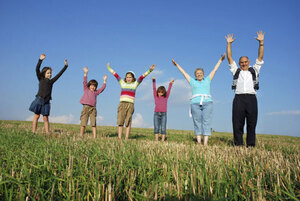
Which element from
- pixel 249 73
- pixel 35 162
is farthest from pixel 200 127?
pixel 35 162

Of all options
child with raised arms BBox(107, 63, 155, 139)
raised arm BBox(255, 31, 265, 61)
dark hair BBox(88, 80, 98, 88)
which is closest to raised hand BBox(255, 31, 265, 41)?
raised arm BBox(255, 31, 265, 61)

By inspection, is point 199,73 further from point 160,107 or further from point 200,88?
point 160,107

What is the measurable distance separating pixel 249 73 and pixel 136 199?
18.1 ft

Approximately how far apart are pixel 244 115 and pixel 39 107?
24.0ft

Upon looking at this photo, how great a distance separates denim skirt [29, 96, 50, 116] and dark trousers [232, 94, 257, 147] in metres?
6.88

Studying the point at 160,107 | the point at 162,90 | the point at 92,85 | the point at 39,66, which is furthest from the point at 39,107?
the point at 162,90

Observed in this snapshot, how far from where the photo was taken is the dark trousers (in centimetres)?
587

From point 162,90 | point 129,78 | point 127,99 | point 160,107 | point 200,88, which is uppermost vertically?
point 129,78

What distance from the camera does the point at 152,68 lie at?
808 centimetres

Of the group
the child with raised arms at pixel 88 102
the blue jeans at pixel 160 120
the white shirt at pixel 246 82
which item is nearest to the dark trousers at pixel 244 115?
the white shirt at pixel 246 82

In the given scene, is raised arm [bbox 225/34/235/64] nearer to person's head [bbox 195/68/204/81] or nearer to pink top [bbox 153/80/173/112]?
person's head [bbox 195/68/204/81]

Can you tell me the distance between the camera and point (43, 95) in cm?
805

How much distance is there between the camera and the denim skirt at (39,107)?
7.83m

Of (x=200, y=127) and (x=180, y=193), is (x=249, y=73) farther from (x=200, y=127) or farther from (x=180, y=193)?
(x=180, y=193)
